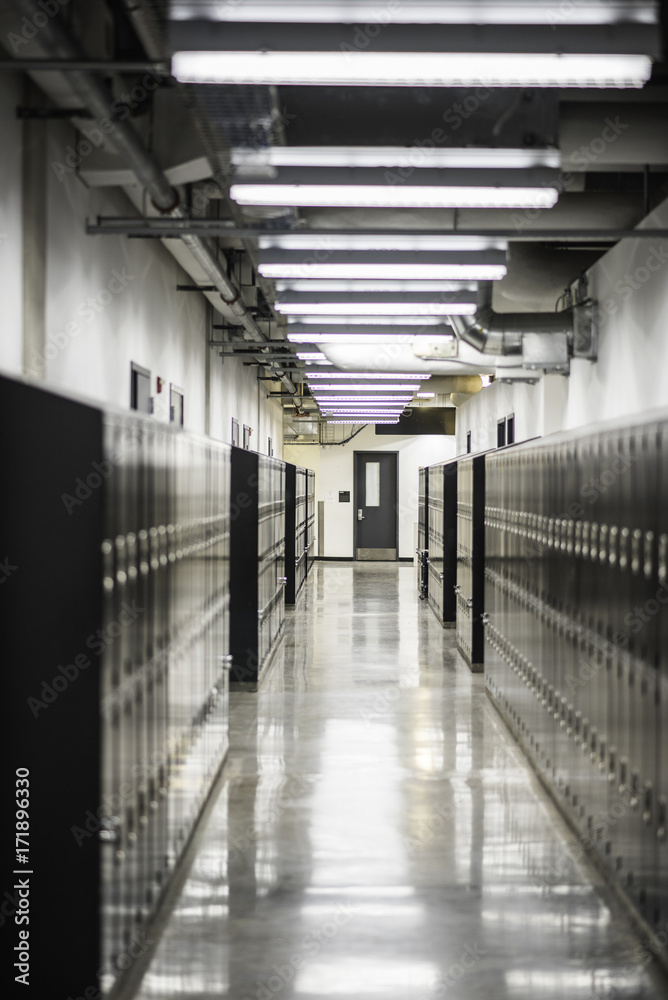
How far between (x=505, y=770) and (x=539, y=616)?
3.39ft

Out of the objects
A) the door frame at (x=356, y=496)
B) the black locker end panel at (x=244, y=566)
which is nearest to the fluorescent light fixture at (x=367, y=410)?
the door frame at (x=356, y=496)

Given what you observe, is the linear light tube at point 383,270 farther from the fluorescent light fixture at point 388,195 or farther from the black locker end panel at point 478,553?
the black locker end panel at point 478,553

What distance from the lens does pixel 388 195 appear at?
4613 millimetres

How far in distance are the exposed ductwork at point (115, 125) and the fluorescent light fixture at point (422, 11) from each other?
28.8 inches

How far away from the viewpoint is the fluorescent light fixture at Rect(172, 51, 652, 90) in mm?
3227

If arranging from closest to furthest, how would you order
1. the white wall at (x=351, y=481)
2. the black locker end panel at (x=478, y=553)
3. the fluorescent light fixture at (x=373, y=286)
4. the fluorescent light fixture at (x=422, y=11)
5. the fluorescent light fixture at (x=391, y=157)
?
the fluorescent light fixture at (x=422, y=11) → the fluorescent light fixture at (x=391, y=157) → the fluorescent light fixture at (x=373, y=286) → the black locker end panel at (x=478, y=553) → the white wall at (x=351, y=481)

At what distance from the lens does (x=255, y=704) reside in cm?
766

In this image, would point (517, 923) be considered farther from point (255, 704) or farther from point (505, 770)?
point (255, 704)

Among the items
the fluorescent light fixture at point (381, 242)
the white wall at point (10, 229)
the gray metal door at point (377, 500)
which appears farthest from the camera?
the gray metal door at point (377, 500)

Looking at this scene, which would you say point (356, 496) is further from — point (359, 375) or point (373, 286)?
point (373, 286)

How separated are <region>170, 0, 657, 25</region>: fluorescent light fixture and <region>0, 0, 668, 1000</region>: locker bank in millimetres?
17

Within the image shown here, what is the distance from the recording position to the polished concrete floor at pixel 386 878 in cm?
335

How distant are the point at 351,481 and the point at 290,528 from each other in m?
10.8

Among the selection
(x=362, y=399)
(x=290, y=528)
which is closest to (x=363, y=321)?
(x=290, y=528)
